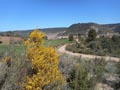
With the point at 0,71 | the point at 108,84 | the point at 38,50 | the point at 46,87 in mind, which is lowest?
the point at 108,84

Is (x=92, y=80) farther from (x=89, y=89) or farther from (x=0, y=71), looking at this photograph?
(x=0, y=71)

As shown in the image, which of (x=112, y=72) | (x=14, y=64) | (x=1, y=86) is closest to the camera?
(x=1, y=86)

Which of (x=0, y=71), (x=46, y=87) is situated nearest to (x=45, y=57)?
(x=46, y=87)

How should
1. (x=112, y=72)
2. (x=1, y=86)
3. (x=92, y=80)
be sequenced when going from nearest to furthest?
(x=1, y=86) → (x=92, y=80) → (x=112, y=72)

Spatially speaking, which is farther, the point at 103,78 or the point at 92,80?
the point at 103,78

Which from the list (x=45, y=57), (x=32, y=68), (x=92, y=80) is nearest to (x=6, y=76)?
(x=32, y=68)

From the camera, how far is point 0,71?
7586mm

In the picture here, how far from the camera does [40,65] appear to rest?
24.2ft

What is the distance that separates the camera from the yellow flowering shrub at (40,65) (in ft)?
23.7

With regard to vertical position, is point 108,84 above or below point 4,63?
below

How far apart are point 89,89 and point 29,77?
3.77m

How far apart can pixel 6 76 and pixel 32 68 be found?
30.4 inches

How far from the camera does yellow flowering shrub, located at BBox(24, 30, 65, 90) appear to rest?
285 inches

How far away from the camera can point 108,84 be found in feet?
42.7
